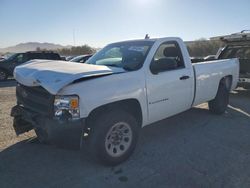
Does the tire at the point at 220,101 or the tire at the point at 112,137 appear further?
the tire at the point at 220,101

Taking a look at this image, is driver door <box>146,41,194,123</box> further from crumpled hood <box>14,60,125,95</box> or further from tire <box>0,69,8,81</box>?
tire <box>0,69,8,81</box>

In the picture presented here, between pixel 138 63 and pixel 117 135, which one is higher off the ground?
pixel 138 63

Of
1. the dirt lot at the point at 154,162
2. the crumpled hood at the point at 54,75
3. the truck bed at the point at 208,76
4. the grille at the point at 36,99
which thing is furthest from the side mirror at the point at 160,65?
the grille at the point at 36,99

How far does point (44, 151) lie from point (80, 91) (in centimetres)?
166

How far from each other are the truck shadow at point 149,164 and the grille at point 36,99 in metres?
0.85

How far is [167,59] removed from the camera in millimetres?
4398

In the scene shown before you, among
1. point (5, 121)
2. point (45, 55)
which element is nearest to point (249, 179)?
point (5, 121)

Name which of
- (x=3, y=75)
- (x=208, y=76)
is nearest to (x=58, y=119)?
(x=208, y=76)

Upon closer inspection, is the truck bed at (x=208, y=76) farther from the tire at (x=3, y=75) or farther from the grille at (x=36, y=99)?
the tire at (x=3, y=75)

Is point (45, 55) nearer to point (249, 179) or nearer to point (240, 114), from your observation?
point (240, 114)

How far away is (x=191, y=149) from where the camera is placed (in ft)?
14.6

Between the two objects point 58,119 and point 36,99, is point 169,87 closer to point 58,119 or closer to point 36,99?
point 58,119

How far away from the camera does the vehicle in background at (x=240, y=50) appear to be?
8.30m

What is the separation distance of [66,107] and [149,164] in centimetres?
152
